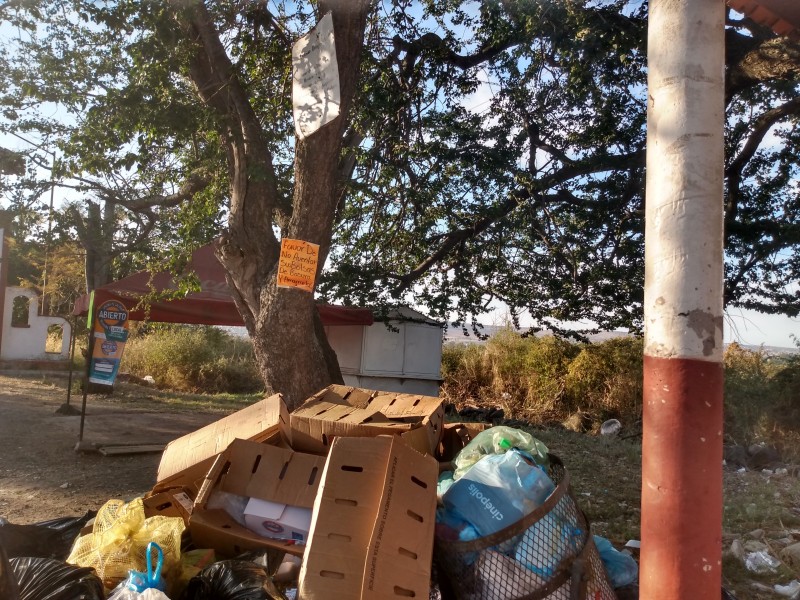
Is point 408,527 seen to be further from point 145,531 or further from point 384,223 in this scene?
point 384,223

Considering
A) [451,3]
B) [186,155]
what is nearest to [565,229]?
[451,3]

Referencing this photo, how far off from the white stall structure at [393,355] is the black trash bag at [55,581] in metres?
10.9

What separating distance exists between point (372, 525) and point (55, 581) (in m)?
1.38

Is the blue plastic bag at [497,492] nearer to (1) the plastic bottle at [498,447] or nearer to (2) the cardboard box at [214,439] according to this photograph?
(1) the plastic bottle at [498,447]

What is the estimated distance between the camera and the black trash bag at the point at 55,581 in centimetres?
275

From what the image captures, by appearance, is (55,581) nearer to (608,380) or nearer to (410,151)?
(410,151)

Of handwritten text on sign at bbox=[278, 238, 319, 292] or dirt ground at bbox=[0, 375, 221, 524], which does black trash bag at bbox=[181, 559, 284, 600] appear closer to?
handwritten text on sign at bbox=[278, 238, 319, 292]

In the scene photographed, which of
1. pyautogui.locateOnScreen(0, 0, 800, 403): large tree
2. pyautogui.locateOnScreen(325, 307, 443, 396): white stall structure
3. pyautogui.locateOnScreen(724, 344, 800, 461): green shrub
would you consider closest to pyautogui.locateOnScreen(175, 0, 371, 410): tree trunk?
pyautogui.locateOnScreen(0, 0, 800, 403): large tree

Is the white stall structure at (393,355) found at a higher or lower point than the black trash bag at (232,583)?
higher

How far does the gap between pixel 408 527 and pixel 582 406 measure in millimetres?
11494

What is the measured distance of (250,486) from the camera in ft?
11.9

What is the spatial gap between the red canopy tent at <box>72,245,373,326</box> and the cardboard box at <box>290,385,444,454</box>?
480cm

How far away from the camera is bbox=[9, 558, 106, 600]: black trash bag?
275 cm

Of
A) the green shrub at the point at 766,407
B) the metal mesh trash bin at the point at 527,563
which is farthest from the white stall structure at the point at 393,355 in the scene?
the metal mesh trash bin at the point at 527,563
